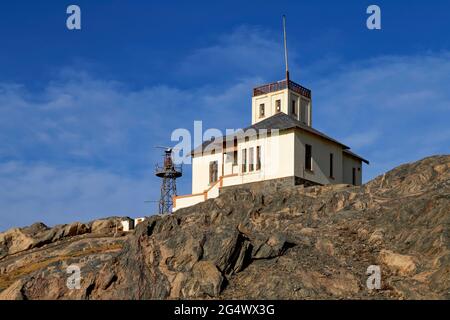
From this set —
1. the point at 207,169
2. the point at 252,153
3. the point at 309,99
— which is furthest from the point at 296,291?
the point at 309,99

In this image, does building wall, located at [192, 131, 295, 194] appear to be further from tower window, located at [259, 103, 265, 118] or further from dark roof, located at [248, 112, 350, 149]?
tower window, located at [259, 103, 265, 118]

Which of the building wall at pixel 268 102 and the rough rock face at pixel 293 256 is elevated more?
the building wall at pixel 268 102

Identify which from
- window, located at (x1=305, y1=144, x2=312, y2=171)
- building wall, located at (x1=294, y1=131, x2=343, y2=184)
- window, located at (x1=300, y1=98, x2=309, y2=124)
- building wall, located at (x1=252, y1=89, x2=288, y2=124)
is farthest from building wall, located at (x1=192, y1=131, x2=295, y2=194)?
window, located at (x1=300, y1=98, x2=309, y2=124)

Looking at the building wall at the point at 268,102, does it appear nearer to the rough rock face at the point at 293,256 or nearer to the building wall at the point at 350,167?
the building wall at the point at 350,167

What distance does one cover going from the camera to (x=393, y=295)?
27.1 meters

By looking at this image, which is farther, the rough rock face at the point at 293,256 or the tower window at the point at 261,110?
the tower window at the point at 261,110

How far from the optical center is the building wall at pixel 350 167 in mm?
57969

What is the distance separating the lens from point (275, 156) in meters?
51.3

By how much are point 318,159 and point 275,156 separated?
12.8 feet

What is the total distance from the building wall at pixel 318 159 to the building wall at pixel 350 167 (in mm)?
1890

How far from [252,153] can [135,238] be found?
21.5m

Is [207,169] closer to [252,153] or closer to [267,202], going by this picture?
[252,153]

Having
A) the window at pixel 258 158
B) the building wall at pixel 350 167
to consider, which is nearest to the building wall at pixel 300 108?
the building wall at pixel 350 167
